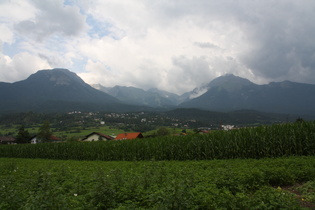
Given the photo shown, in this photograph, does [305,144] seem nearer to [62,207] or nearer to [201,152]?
[201,152]

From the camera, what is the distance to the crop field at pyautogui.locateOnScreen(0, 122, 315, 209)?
5289 millimetres

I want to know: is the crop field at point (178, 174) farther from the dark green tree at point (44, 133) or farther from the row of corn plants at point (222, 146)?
the dark green tree at point (44, 133)

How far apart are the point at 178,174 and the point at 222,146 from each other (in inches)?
431

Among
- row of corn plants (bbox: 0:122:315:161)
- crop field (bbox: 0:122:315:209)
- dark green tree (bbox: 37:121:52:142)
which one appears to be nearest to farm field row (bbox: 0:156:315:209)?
crop field (bbox: 0:122:315:209)

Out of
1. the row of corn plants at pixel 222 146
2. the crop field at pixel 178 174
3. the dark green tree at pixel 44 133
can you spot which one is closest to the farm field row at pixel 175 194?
the crop field at pixel 178 174

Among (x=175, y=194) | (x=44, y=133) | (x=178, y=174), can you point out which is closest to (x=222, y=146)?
(x=178, y=174)

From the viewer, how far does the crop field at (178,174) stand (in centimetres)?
529

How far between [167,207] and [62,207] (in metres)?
2.40

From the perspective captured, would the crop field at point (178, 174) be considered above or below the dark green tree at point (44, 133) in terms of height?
above

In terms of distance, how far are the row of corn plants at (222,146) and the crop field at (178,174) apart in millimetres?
66

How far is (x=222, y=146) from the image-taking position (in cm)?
1847

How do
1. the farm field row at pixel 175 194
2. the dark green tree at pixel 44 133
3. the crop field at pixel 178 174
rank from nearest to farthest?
the farm field row at pixel 175 194
the crop field at pixel 178 174
the dark green tree at pixel 44 133

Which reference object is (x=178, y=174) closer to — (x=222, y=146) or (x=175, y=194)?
(x=175, y=194)

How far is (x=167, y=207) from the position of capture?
4.75m
